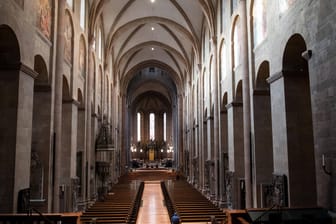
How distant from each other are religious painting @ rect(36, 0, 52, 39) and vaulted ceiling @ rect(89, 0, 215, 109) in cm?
774

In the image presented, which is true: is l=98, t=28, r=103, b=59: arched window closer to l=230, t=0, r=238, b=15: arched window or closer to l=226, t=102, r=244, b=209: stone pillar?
l=230, t=0, r=238, b=15: arched window

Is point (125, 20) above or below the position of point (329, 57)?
above

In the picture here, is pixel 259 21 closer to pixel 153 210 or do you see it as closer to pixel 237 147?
pixel 237 147

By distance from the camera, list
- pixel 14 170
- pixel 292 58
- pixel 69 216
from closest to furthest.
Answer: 1. pixel 69 216
2. pixel 14 170
3. pixel 292 58

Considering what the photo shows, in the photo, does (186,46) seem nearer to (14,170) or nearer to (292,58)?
(292,58)

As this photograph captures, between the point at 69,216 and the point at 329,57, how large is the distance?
24.8ft

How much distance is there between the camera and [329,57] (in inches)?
309

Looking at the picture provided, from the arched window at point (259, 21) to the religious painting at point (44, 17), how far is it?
8703 millimetres

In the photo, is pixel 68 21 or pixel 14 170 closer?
pixel 14 170

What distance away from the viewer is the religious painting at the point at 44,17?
1279cm

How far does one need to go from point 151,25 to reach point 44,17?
20.0 metres

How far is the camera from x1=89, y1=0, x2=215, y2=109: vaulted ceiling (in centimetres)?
2567

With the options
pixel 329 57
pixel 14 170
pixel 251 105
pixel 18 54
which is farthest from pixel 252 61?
pixel 14 170

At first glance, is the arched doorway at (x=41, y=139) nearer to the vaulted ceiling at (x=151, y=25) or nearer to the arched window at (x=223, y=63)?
the vaulted ceiling at (x=151, y=25)
